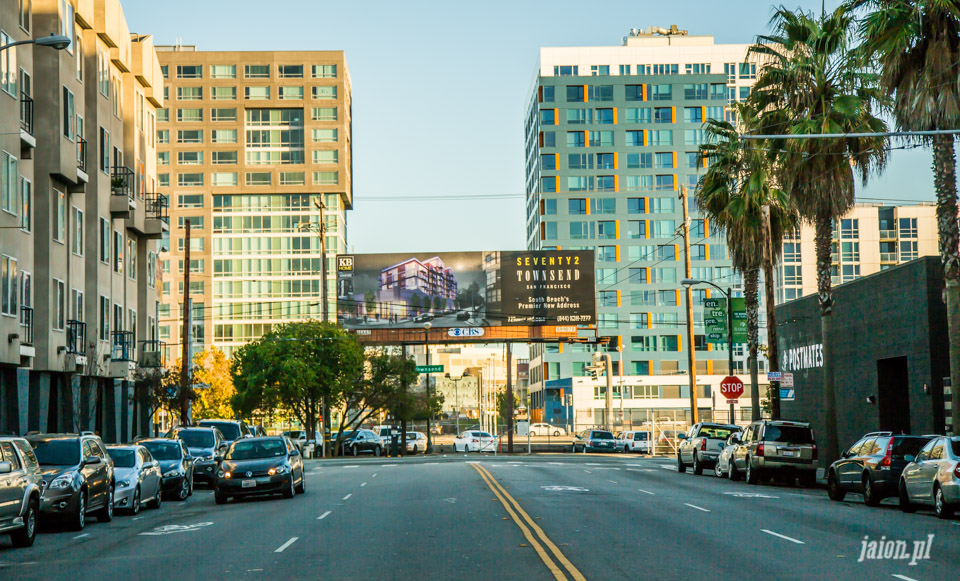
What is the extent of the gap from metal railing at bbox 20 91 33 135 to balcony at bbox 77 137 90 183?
147 inches

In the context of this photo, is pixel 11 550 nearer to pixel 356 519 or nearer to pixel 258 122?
pixel 356 519

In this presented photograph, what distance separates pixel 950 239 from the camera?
25.1m

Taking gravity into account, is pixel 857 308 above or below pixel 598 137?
below

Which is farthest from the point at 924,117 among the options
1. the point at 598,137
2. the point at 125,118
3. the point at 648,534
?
the point at 598,137

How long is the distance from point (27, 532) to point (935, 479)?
15771 mm

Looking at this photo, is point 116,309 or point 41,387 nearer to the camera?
point 41,387

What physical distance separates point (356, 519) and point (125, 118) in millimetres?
31301

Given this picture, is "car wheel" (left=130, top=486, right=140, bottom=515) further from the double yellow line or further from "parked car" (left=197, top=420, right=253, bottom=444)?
"parked car" (left=197, top=420, right=253, bottom=444)

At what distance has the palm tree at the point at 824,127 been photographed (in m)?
31.1

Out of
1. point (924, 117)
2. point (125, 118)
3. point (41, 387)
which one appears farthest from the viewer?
point (125, 118)

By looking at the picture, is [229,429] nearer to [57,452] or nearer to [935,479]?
[57,452]

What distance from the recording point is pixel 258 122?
118 m

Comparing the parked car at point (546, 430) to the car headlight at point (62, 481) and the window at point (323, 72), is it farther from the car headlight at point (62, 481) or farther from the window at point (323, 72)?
the car headlight at point (62, 481)
